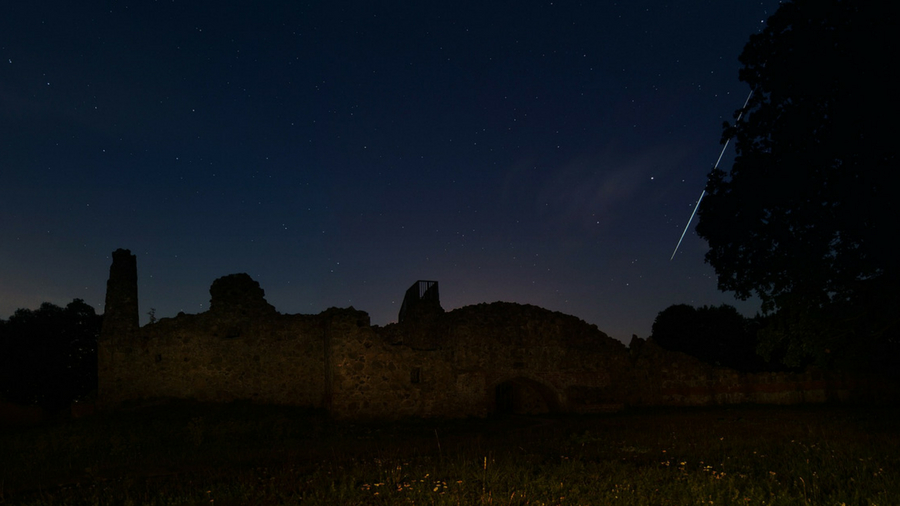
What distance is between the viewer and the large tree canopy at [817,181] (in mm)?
11719

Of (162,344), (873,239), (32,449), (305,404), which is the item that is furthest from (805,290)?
(162,344)

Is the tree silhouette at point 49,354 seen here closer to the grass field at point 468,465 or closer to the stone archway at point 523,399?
the grass field at point 468,465

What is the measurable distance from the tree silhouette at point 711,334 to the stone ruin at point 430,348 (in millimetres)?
18771

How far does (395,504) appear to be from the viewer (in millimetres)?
5590

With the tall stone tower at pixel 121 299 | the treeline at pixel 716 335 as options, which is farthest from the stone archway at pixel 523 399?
the treeline at pixel 716 335

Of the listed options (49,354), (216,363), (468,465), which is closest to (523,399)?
(216,363)

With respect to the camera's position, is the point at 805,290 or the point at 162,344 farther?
the point at 162,344

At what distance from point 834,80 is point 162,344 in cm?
2184

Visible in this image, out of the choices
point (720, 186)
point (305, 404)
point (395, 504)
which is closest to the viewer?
point (395, 504)

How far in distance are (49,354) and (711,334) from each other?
41014mm

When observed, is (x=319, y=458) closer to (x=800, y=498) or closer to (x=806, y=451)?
(x=800, y=498)

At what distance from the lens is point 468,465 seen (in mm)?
7438

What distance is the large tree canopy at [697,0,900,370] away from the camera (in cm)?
1172

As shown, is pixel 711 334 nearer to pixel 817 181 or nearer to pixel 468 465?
pixel 817 181
